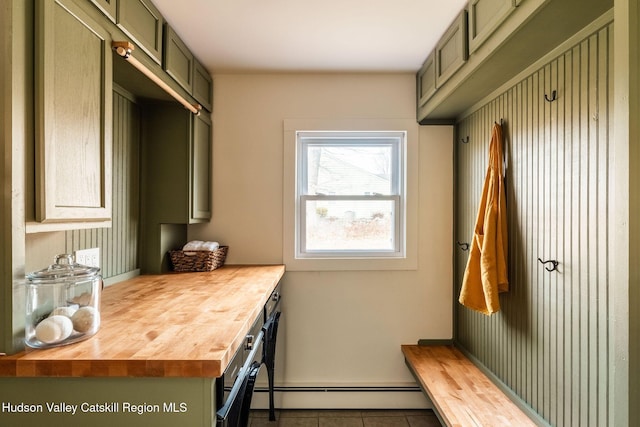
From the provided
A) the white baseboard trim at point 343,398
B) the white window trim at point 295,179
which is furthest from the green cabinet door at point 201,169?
the white baseboard trim at point 343,398

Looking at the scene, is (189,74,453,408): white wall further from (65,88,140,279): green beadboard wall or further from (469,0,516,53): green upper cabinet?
(469,0,516,53): green upper cabinet

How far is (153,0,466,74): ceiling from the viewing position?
1705mm

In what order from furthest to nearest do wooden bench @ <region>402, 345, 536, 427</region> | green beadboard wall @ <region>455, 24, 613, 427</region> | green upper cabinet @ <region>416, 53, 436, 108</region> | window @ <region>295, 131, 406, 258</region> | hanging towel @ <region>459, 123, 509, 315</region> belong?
window @ <region>295, 131, 406, 258</region>, green upper cabinet @ <region>416, 53, 436, 108</region>, hanging towel @ <region>459, 123, 509, 315</region>, wooden bench @ <region>402, 345, 536, 427</region>, green beadboard wall @ <region>455, 24, 613, 427</region>

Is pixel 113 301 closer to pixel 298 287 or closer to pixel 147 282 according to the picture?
pixel 147 282

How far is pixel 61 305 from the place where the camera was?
1.11 m

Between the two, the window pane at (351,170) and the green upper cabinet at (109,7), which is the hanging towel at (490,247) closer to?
the window pane at (351,170)

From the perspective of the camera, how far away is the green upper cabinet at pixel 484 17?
132 cm

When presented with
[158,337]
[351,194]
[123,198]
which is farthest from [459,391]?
[123,198]

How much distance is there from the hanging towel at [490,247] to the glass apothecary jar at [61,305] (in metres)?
1.66

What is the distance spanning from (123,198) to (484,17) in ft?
6.43

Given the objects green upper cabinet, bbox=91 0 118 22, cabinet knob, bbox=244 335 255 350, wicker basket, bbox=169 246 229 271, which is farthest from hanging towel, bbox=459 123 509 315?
green upper cabinet, bbox=91 0 118 22

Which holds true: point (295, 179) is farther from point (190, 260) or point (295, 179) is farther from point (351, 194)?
point (190, 260)

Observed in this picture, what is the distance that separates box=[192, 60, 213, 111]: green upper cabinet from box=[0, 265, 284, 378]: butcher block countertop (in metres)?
1.19

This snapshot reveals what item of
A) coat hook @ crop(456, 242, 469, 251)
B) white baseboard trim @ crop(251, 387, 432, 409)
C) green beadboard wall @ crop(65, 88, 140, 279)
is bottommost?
white baseboard trim @ crop(251, 387, 432, 409)
